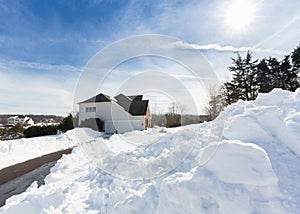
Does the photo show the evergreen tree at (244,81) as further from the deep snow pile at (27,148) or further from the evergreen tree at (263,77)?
the deep snow pile at (27,148)

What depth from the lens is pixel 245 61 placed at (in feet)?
76.8

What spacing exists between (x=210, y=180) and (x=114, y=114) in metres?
20.9

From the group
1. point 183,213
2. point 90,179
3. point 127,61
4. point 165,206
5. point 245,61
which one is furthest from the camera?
point 245,61

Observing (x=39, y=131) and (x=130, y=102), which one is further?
(x=130, y=102)

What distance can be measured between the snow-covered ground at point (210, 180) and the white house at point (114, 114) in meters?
17.2

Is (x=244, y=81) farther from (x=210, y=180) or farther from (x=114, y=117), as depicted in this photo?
(x=210, y=180)

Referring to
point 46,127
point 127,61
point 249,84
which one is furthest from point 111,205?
point 249,84

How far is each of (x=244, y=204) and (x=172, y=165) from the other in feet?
6.44

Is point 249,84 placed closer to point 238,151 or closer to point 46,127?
point 238,151

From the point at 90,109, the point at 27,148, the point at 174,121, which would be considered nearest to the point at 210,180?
the point at 27,148

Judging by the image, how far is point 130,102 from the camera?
26.3 meters

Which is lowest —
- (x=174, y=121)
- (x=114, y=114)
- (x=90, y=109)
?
(x=174, y=121)

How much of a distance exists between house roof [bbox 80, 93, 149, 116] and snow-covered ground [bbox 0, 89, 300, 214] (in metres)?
19.0

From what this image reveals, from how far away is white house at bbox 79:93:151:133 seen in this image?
22719mm
